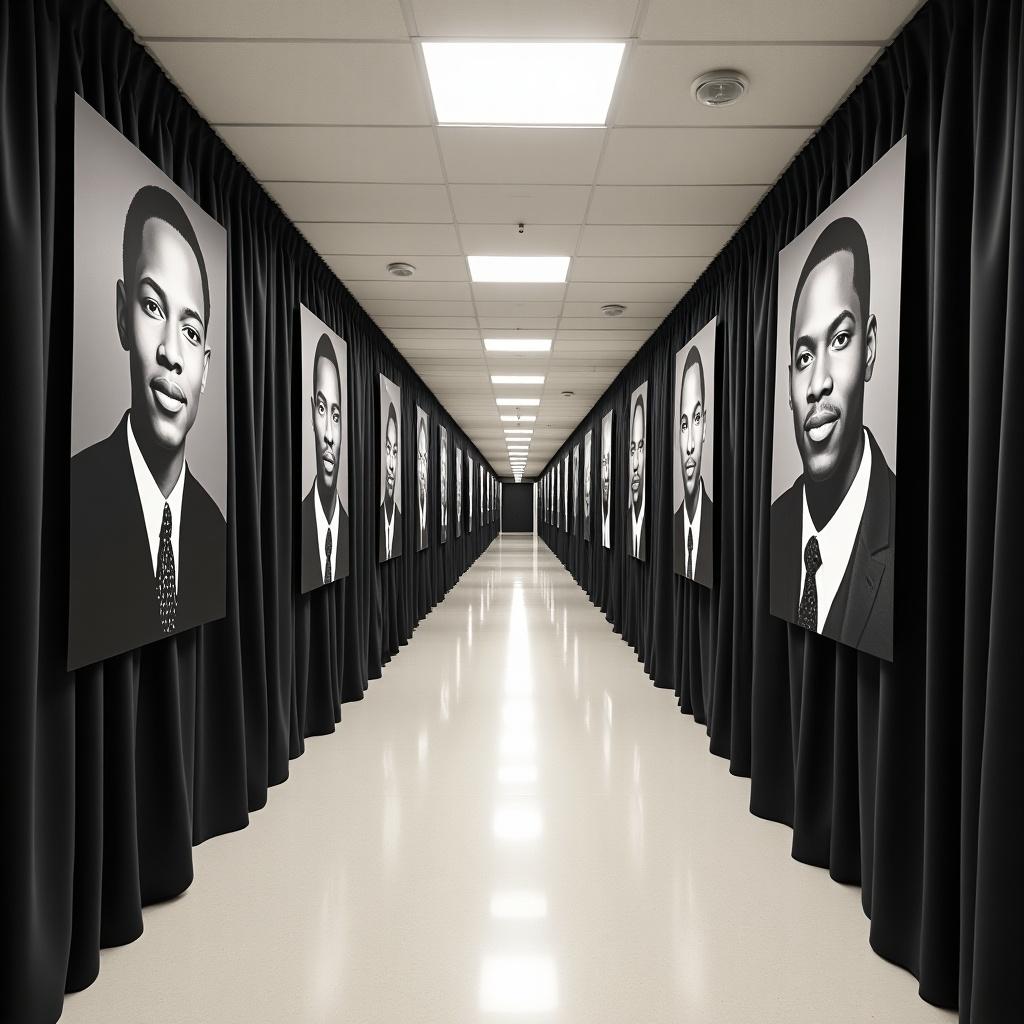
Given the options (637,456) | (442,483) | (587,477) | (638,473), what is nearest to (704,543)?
(638,473)

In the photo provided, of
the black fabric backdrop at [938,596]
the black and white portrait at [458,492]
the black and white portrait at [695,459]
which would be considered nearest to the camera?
the black fabric backdrop at [938,596]

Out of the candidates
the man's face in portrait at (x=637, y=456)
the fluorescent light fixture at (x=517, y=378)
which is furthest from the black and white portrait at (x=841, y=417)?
the fluorescent light fixture at (x=517, y=378)

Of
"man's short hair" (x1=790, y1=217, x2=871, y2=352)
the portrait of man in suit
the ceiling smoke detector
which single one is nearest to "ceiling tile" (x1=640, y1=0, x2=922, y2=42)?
the ceiling smoke detector

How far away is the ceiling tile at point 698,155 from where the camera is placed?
344 centimetres

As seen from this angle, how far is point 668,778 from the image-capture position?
14.4ft

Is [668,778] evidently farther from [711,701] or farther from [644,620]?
[644,620]

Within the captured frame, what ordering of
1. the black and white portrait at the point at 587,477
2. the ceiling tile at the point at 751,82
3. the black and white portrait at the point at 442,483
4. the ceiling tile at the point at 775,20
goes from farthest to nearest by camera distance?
1. the black and white portrait at the point at 587,477
2. the black and white portrait at the point at 442,483
3. the ceiling tile at the point at 751,82
4. the ceiling tile at the point at 775,20

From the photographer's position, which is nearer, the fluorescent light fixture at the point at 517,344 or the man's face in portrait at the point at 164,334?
the man's face in portrait at the point at 164,334

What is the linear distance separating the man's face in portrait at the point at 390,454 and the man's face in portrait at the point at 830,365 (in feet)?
15.7

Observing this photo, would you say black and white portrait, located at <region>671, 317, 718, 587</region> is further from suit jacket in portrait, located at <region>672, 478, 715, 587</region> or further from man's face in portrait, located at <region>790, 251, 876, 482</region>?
man's face in portrait, located at <region>790, 251, 876, 482</region>

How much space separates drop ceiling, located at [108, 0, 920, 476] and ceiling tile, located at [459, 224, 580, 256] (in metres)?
0.02

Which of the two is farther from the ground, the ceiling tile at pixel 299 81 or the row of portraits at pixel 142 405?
the ceiling tile at pixel 299 81

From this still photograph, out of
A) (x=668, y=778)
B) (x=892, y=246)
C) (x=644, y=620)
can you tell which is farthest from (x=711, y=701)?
(x=892, y=246)

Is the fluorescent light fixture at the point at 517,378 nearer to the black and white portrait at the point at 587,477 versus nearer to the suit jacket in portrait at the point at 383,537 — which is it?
the black and white portrait at the point at 587,477
